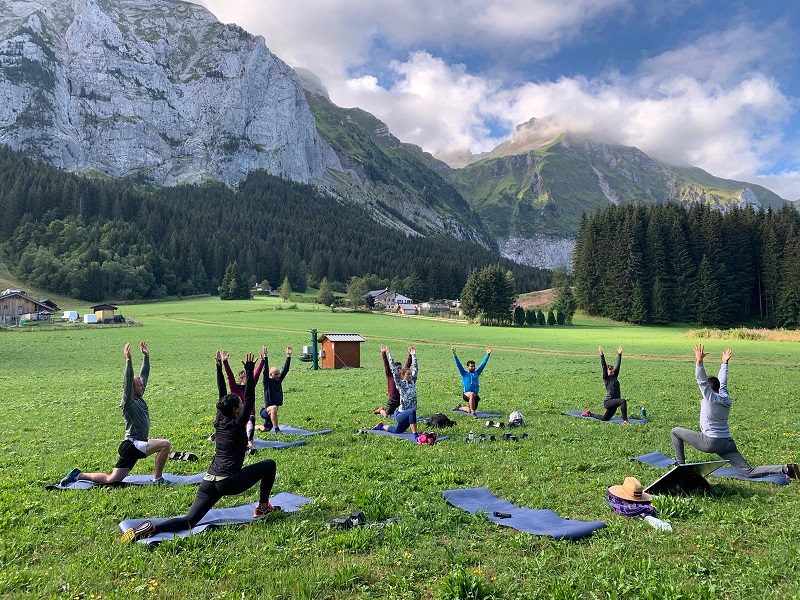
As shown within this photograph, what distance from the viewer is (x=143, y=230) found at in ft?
583

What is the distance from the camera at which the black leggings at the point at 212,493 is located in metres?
8.51

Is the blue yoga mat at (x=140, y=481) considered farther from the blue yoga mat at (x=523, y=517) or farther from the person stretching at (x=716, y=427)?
the person stretching at (x=716, y=427)

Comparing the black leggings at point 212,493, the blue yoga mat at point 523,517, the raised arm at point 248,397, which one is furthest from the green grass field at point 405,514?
the raised arm at point 248,397

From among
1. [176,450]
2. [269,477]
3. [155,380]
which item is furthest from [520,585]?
[155,380]

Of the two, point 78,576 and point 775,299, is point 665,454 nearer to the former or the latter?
point 78,576

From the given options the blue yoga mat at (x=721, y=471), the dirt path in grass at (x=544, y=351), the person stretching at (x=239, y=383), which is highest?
the person stretching at (x=239, y=383)

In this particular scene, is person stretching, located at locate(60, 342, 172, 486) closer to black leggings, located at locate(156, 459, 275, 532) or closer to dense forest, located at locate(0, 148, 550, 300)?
black leggings, located at locate(156, 459, 275, 532)

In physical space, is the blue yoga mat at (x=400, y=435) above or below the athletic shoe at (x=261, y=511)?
below

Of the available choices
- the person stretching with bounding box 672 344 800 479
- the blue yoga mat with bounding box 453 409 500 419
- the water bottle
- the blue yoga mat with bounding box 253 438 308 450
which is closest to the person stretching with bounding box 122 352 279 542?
the blue yoga mat with bounding box 253 438 308 450

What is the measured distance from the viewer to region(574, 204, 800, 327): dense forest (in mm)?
107375

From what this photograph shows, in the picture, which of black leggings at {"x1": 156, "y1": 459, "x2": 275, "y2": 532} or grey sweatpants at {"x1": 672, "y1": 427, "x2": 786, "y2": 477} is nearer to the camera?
black leggings at {"x1": 156, "y1": 459, "x2": 275, "y2": 532}

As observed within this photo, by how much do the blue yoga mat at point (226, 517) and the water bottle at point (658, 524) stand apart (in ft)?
20.2

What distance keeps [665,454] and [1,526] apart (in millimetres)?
15081

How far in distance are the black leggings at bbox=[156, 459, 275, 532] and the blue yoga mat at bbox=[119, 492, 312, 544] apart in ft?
0.39
